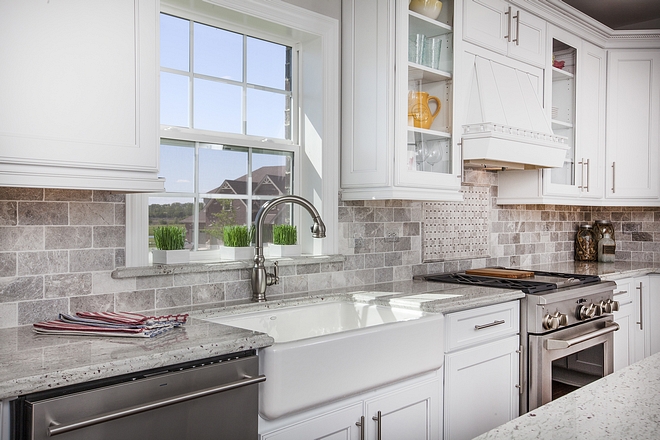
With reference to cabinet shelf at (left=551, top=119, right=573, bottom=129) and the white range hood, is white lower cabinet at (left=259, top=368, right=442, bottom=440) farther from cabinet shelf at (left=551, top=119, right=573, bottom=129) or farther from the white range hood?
cabinet shelf at (left=551, top=119, right=573, bottom=129)

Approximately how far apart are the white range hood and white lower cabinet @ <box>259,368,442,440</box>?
1266 millimetres

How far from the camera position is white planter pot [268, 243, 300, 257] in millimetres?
2598

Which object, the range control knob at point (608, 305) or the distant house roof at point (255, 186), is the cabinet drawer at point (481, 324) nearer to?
the range control knob at point (608, 305)

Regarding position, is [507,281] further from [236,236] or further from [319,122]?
[236,236]

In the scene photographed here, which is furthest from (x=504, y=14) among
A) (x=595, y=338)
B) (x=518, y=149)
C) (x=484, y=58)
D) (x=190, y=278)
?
(x=190, y=278)

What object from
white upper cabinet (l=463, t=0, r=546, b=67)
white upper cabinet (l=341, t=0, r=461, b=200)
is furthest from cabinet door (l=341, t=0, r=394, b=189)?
white upper cabinet (l=463, t=0, r=546, b=67)

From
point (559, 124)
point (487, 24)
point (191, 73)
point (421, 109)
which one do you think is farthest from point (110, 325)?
point (559, 124)

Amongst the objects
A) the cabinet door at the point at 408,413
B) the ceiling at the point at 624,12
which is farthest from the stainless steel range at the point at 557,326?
the ceiling at the point at 624,12

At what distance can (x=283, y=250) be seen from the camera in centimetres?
260

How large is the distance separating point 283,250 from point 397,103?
2.78 feet

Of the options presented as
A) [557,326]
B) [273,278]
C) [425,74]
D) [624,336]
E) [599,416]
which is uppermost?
[425,74]

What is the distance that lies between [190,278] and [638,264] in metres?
3.48

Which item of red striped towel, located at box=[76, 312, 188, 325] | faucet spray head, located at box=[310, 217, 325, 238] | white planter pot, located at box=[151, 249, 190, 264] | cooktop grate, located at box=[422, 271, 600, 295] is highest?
faucet spray head, located at box=[310, 217, 325, 238]

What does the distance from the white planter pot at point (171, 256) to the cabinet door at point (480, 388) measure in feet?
3.64
